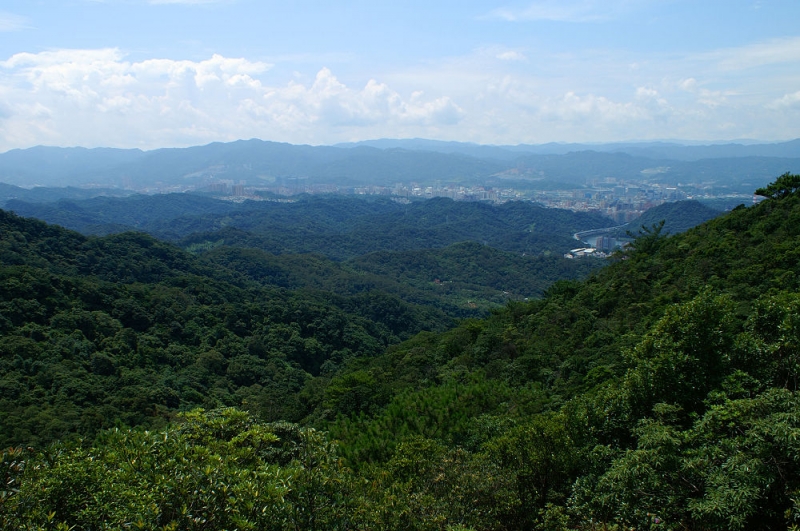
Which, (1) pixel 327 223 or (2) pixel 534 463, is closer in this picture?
(2) pixel 534 463

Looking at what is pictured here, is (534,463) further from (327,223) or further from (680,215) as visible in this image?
(327,223)

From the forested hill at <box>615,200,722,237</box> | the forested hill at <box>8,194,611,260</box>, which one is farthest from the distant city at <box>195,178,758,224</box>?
the forested hill at <box>615,200,722,237</box>

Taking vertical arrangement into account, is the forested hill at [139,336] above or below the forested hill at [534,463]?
below

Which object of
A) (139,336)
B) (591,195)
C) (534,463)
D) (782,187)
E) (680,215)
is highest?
(591,195)

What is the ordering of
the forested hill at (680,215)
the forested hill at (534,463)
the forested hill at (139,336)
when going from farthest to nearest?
1. the forested hill at (680,215)
2. the forested hill at (139,336)
3. the forested hill at (534,463)

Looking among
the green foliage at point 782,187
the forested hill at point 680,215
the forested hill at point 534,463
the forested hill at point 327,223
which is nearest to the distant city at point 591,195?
the forested hill at point 327,223

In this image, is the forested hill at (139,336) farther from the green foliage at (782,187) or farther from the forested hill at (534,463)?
the green foliage at (782,187)

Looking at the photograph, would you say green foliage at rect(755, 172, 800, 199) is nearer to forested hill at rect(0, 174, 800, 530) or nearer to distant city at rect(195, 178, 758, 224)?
forested hill at rect(0, 174, 800, 530)

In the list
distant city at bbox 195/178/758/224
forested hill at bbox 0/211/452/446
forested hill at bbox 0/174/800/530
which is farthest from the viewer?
distant city at bbox 195/178/758/224

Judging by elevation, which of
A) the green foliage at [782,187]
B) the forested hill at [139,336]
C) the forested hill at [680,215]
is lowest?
the forested hill at [139,336]

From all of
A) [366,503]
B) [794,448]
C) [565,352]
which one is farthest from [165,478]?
[565,352]

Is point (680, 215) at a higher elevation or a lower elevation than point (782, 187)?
lower

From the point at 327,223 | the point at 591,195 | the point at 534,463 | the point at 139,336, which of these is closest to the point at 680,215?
the point at 591,195

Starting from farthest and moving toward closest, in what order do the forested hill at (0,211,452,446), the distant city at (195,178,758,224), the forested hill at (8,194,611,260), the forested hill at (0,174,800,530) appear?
the distant city at (195,178,758,224), the forested hill at (8,194,611,260), the forested hill at (0,211,452,446), the forested hill at (0,174,800,530)
